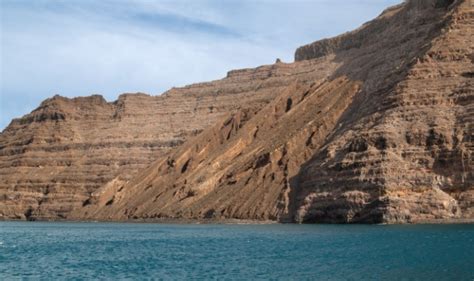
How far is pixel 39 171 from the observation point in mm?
163125

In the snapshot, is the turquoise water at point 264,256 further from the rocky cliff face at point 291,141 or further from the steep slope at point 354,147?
the rocky cliff face at point 291,141

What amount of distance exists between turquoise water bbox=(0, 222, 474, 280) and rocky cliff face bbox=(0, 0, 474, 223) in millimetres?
10814

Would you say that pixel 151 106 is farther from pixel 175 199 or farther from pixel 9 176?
pixel 175 199

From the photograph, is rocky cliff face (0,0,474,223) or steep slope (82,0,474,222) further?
rocky cliff face (0,0,474,223)

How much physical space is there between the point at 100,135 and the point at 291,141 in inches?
2633

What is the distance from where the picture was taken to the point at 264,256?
54281 millimetres

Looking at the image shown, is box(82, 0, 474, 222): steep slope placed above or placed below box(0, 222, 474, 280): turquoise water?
above

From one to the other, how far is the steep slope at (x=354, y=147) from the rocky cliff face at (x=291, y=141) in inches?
8.3

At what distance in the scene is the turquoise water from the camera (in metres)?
44.8

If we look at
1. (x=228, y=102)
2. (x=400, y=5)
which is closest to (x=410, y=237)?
(x=400, y=5)

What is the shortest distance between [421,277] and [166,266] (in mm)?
17424

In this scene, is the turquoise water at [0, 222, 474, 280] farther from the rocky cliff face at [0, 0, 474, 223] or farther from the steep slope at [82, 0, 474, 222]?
the rocky cliff face at [0, 0, 474, 223]

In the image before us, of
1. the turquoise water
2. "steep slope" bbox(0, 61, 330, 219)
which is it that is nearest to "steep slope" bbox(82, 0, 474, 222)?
the turquoise water

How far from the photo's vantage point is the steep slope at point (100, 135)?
152125mm
